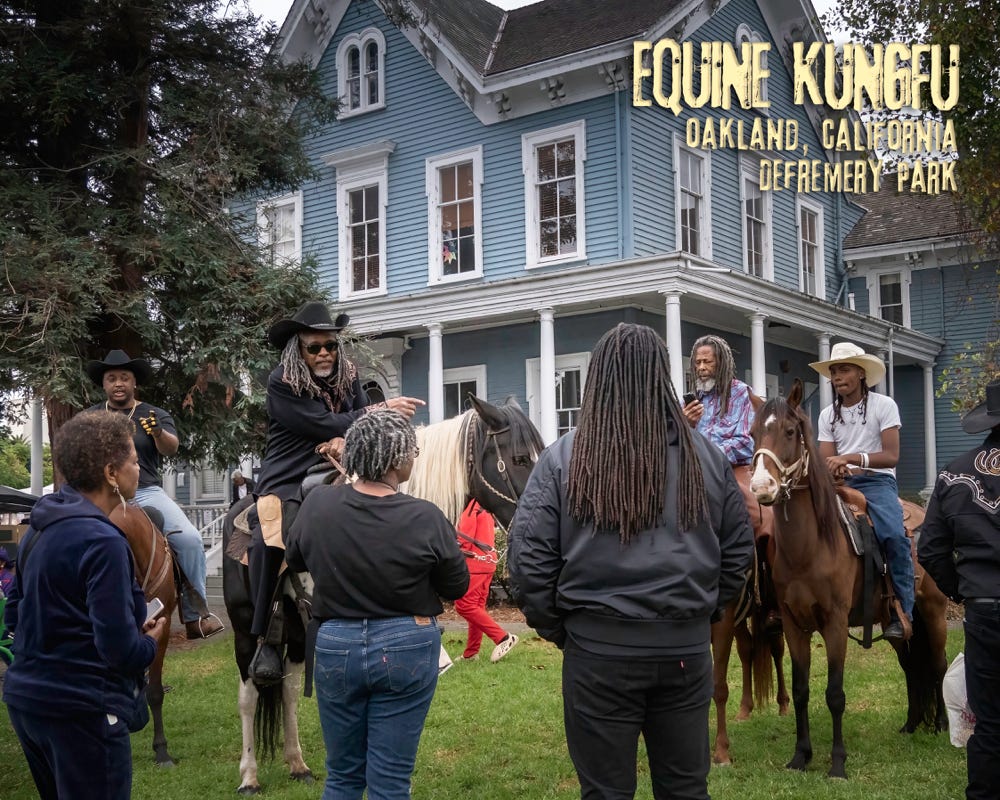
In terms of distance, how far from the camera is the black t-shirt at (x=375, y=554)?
13.3 ft

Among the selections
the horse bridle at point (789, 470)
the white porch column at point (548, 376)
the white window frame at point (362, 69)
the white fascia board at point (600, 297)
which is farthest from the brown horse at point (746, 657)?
the white window frame at point (362, 69)

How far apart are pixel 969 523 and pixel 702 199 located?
52.3ft

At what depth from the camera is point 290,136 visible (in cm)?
1357

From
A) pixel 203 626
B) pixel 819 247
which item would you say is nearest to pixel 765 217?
pixel 819 247

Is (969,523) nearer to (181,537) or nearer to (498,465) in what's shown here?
(498,465)

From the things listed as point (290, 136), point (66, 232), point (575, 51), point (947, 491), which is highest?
point (575, 51)

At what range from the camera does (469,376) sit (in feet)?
66.6

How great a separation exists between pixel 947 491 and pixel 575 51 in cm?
1486

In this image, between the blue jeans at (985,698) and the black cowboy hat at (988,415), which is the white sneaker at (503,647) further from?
the black cowboy hat at (988,415)

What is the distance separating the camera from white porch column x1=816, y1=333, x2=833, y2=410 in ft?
66.7

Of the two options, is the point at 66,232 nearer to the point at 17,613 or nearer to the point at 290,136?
the point at 290,136

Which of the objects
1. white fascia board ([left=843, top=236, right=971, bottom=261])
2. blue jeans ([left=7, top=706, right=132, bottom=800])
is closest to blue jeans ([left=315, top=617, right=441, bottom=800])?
blue jeans ([left=7, top=706, right=132, bottom=800])

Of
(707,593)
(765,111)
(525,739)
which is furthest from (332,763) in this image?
(765,111)

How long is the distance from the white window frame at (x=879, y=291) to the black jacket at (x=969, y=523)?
67.8 feet
